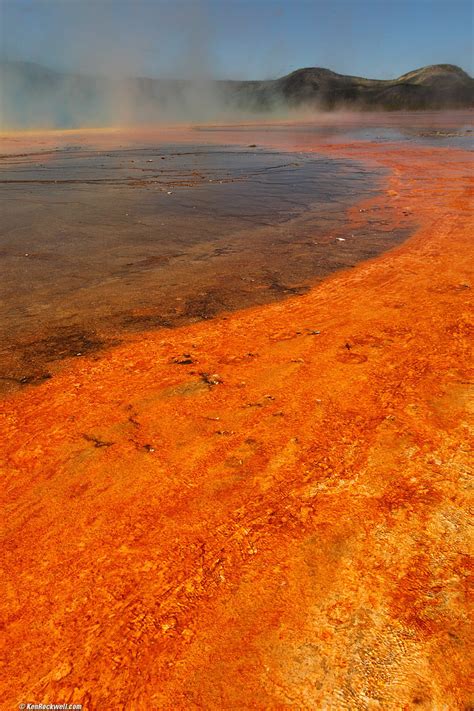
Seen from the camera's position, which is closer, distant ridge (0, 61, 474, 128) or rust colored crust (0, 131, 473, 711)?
rust colored crust (0, 131, 473, 711)

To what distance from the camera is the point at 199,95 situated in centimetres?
9125

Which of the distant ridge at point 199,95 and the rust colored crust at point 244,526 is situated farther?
the distant ridge at point 199,95

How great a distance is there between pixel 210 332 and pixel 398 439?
202 cm

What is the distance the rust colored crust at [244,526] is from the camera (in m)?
1.63

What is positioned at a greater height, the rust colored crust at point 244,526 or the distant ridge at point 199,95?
the distant ridge at point 199,95

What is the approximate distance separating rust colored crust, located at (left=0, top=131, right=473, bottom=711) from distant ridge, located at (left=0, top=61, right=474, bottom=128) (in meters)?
61.5

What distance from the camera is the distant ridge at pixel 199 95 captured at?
67062 millimetres

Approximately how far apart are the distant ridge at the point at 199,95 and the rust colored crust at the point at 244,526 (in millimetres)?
61515

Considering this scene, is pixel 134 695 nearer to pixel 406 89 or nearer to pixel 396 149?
pixel 396 149

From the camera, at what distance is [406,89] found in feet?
256

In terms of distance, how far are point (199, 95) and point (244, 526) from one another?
101927mm

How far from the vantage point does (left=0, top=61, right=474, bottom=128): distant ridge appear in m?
67.1

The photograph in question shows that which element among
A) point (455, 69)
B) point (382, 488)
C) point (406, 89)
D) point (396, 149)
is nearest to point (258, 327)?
point (382, 488)

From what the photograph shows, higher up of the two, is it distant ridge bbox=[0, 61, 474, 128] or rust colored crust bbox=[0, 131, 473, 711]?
distant ridge bbox=[0, 61, 474, 128]
